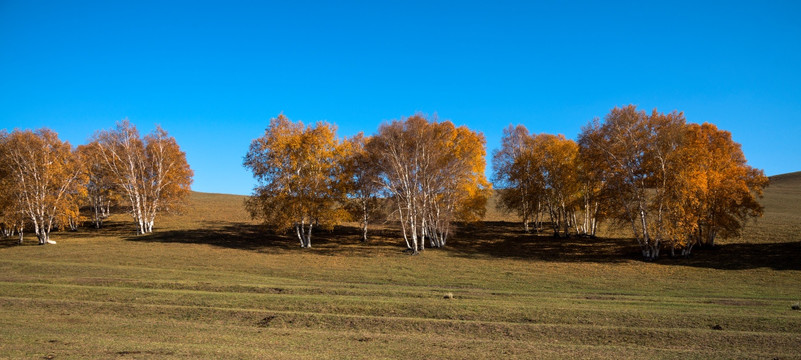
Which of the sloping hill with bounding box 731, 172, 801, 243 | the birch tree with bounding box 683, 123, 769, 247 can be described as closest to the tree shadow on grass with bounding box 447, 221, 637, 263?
the birch tree with bounding box 683, 123, 769, 247

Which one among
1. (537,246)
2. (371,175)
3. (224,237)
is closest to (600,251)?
(537,246)

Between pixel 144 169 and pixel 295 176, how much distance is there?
25.6m

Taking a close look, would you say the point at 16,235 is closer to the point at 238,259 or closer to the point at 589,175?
the point at 238,259

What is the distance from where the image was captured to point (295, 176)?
173 feet

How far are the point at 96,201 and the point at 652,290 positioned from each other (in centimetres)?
6922

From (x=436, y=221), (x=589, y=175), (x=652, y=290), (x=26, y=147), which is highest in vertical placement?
(x=26, y=147)

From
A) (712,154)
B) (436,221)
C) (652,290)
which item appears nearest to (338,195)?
(436,221)

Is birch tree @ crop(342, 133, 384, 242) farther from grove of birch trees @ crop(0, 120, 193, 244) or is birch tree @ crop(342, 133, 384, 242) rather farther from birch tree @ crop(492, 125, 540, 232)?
grove of birch trees @ crop(0, 120, 193, 244)

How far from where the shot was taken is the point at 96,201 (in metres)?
65.3

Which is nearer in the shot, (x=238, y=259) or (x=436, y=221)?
(x=238, y=259)

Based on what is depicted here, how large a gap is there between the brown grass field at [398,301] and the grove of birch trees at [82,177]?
4887mm

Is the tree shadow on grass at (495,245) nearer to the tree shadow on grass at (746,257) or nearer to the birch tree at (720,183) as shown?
the tree shadow on grass at (746,257)

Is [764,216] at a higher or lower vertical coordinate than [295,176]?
lower

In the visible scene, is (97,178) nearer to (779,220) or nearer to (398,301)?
(398,301)
